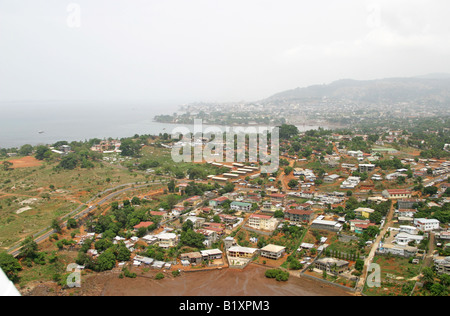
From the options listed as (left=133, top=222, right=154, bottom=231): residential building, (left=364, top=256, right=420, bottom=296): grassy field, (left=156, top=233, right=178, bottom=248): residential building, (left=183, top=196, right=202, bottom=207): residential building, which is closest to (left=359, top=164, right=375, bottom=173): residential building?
(left=183, top=196, right=202, bottom=207): residential building

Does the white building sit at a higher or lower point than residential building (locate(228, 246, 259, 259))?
higher

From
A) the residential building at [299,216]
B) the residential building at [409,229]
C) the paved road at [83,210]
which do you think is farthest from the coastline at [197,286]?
the residential building at [409,229]

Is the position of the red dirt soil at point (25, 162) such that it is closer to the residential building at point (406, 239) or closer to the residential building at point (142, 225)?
the residential building at point (142, 225)

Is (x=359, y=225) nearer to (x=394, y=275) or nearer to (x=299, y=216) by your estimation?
(x=299, y=216)

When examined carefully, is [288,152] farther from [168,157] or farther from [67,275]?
[67,275]

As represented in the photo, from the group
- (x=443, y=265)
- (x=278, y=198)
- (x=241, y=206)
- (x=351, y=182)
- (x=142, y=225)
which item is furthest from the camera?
(x=351, y=182)

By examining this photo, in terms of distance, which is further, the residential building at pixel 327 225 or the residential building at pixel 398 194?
the residential building at pixel 398 194

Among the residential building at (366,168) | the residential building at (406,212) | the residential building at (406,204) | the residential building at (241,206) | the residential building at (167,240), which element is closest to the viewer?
the residential building at (167,240)

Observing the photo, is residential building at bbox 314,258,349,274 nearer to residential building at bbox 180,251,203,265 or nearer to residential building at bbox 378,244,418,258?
residential building at bbox 378,244,418,258

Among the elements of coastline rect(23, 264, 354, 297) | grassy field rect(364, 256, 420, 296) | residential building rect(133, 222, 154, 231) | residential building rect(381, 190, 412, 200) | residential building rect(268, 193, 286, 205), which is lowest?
coastline rect(23, 264, 354, 297)

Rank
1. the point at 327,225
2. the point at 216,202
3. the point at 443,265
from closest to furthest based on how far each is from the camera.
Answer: the point at 443,265, the point at 327,225, the point at 216,202

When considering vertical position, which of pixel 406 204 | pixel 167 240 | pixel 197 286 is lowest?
pixel 197 286

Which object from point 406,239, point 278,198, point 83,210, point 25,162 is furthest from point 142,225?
point 25,162
